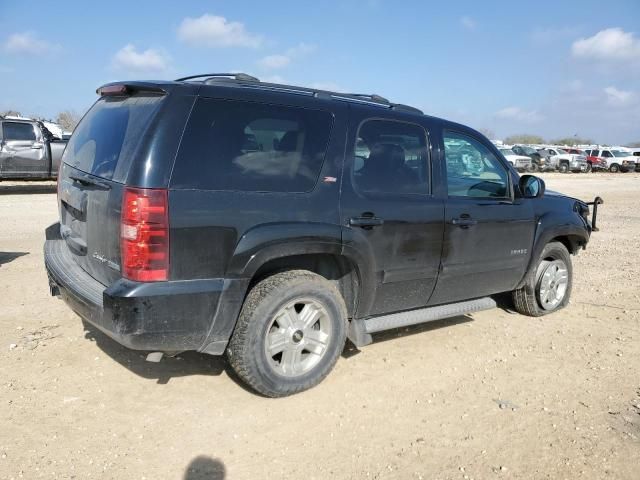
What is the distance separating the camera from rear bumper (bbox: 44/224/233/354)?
3025 millimetres

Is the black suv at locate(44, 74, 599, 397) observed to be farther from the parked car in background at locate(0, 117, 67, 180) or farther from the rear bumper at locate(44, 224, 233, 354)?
the parked car in background at locate(0, 117, 67, 180)

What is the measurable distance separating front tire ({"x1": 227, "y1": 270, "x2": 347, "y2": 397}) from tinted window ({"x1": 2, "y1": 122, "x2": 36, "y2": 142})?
13.8m

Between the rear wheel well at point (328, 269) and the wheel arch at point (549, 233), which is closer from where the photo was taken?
the rear wheel well at point (328, 269)

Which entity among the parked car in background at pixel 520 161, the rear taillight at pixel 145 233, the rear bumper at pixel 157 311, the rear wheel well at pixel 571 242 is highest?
the parked car in background at pixel 520 161

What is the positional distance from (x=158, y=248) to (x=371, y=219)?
145cm

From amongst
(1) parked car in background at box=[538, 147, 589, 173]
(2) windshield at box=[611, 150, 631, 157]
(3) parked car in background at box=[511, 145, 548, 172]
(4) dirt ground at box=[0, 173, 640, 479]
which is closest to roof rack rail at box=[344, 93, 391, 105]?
(4) dirt ground at box=[0, 173, 640, 479]

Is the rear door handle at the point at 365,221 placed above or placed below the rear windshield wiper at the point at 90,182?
below

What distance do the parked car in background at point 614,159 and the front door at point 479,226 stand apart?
4070 centimetres

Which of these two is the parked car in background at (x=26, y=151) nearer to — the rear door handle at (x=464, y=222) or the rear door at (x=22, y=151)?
the rear door at (x=22, y=151)

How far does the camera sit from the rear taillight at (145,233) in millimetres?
2980

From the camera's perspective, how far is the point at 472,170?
4738mm

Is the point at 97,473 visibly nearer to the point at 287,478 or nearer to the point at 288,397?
the point at 287,478

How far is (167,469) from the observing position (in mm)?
2854

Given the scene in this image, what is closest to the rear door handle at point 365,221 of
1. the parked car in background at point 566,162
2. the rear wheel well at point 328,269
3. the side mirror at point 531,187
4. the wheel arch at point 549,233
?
the rear wheel well at point 328,269
